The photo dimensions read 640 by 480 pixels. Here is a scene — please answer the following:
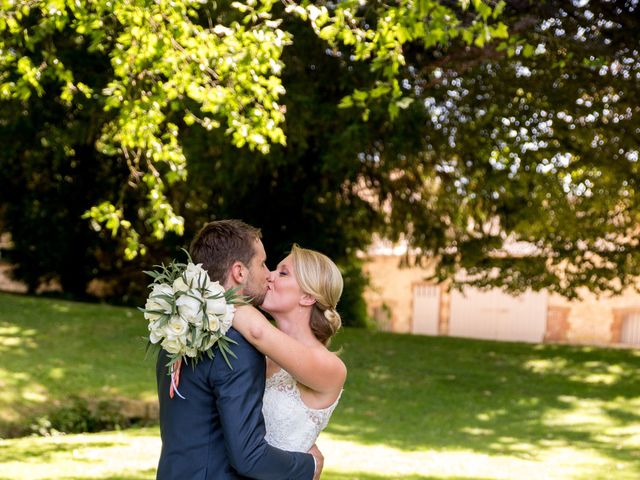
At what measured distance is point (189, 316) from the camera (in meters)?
3.17

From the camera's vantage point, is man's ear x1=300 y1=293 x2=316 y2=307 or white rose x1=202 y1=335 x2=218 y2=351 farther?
man's ear x1=300 y1=293 x2=316 y2=307

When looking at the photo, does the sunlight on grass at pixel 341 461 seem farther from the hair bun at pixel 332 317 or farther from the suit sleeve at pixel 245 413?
the suit sleeve at pixel 245 413

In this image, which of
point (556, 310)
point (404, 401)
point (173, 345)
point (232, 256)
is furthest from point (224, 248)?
point (556, 310)

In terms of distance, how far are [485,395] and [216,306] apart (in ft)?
38.7

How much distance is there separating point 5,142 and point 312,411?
1748 centimetres

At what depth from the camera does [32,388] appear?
12.2 m

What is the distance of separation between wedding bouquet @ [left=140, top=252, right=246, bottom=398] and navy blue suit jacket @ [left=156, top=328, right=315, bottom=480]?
0.05m

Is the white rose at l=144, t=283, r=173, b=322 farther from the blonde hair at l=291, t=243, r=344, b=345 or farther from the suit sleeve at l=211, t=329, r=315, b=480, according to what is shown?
the blonde hair at l=291, t=243, r=344, b=345

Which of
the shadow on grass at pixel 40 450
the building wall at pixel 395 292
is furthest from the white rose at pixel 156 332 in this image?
the building wall at pixel 395 292

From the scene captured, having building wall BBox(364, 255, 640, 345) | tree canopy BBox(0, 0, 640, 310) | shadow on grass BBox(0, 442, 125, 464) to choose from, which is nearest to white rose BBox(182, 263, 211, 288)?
tree canopy BBox(0, 0, 640, 310)

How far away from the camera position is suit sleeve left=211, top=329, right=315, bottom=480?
3.11m

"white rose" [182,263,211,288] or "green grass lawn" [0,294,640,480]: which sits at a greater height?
"white rose" [182,263,211,288]

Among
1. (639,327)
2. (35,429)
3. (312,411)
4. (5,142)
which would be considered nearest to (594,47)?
(35,429)

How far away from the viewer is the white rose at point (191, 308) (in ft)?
10.4
